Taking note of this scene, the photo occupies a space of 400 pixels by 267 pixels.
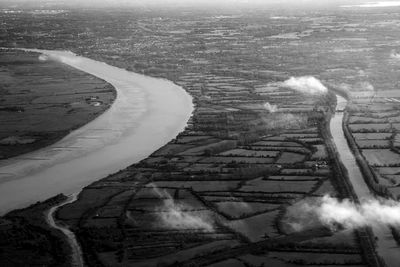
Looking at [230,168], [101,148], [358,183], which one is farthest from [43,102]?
[358,183]

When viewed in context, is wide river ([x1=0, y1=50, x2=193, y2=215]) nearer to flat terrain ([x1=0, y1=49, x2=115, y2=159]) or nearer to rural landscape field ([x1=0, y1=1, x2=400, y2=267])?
rural landscape field ([x1=0, y1=1, x2=400, y2=267])

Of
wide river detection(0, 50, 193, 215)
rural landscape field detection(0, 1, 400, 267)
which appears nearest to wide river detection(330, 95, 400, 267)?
rural landscape field detection(0, 1, 400, 267)

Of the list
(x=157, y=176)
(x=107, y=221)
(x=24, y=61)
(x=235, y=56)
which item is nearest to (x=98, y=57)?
(x=24, y=61)

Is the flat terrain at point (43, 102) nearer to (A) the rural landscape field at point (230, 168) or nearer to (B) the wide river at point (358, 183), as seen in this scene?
(A) the rural landscape field at point (230, 168)

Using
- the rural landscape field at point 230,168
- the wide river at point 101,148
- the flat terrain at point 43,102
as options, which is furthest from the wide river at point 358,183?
the flat terrain at point 43,102

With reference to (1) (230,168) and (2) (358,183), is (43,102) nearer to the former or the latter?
(1) (230,168)

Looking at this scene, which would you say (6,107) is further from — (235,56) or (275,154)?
(235,56)
